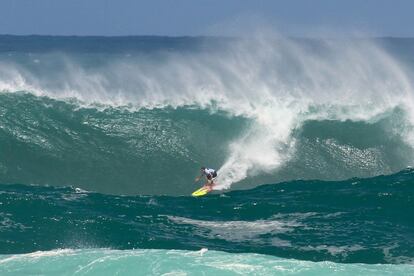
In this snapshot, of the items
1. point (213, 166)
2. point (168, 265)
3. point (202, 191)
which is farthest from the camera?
point (213, 166)

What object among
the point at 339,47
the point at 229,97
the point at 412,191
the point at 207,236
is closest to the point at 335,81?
the point at 229,97

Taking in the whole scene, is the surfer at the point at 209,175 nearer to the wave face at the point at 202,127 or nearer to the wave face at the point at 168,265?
the wave face at the point at 202,127

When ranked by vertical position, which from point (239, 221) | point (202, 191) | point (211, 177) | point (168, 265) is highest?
point (211, 177)

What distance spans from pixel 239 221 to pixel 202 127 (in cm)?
834

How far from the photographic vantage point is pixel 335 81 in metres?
35.4

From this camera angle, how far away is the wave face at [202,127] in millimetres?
27297

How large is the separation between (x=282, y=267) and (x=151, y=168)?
10060mm

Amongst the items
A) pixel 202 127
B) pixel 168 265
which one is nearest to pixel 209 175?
pixel 202 127

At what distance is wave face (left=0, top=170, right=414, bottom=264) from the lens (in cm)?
2027

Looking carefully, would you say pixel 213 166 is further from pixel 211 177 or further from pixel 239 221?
pixel 239 221

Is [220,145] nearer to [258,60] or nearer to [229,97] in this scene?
[229,97]

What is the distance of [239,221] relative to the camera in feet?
74.0

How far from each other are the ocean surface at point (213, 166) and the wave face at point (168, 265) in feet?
0.21

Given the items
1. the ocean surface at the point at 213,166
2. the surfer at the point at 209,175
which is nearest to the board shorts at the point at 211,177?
the surfer at the point at 209,175
